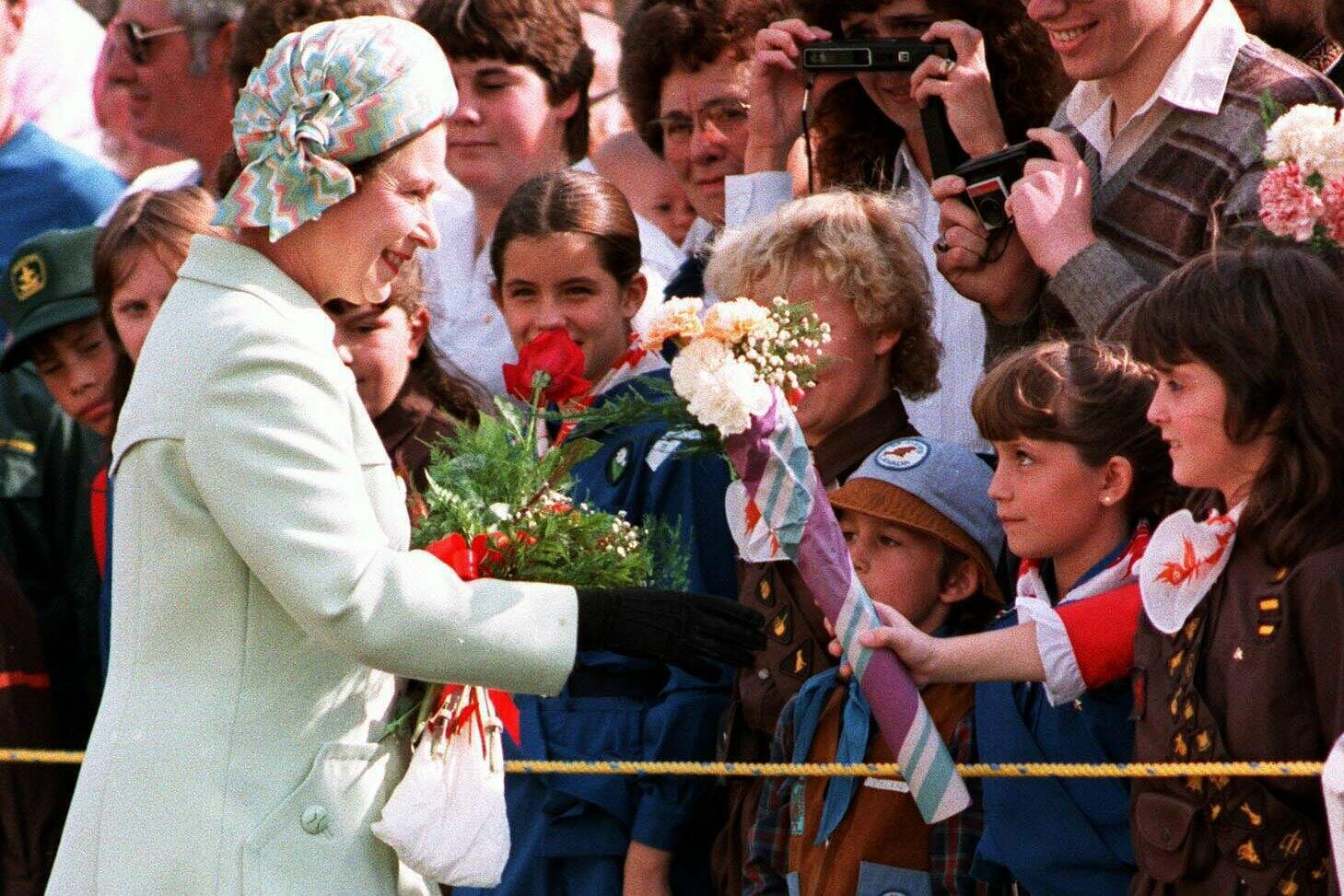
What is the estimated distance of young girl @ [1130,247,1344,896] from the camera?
3.31 meters

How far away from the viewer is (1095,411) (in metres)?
4.01

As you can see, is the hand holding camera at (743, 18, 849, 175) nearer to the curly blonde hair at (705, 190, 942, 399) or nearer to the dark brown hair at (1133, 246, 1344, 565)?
the curly blonde hair at (705, 190, 942, 399)

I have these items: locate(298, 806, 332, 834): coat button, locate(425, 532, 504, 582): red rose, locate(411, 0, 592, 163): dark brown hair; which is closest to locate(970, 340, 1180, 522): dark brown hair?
locate(425, 532, 504, 582): red rose

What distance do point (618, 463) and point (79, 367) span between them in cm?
189

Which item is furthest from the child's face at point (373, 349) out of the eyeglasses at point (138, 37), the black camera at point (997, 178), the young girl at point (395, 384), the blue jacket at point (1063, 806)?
the eyeglasses at point (138, 37)

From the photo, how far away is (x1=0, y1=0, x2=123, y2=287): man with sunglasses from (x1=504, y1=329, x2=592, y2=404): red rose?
9.45 feet

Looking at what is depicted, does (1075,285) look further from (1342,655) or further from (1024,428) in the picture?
(1342,655)

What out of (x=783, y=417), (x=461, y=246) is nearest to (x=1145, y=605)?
(x=783, y=417)

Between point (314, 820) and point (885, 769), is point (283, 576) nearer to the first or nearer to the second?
point (314, 820)

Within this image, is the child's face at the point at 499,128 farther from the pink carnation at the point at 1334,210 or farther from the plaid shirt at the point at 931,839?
the pink carnation at the point at 1334,210

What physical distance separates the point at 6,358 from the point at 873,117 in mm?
2528

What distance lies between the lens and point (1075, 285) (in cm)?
407

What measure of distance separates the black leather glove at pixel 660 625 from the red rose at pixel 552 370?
2.95 ft

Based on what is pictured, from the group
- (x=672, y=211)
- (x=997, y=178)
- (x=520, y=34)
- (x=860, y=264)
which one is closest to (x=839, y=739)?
(x=860, y=264)
